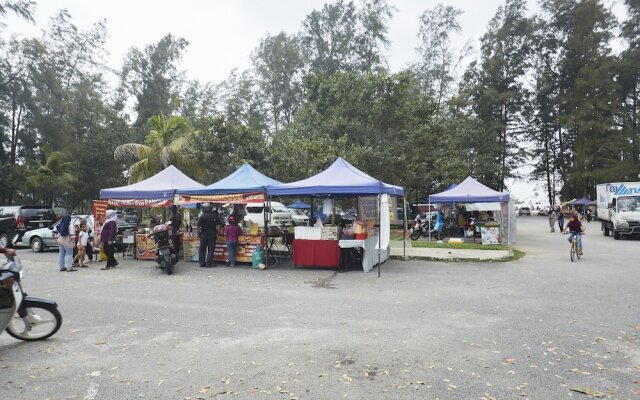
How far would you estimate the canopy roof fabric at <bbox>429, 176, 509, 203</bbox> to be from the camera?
18312mm

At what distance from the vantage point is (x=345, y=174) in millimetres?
12375

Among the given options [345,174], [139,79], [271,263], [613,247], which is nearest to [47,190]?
[139,79]

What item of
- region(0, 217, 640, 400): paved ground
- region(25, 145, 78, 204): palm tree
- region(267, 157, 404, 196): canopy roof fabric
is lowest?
region(0, 217, 640, 400): paved ground

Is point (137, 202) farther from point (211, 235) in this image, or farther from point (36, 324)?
point (36, 324)

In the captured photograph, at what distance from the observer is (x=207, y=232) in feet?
40.9

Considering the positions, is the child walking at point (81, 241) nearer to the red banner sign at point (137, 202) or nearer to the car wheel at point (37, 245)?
the red banner sign at point (137, 202)

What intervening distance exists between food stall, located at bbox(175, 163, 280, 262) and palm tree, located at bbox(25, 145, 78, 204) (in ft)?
69.0

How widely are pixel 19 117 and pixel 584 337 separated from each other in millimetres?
39225

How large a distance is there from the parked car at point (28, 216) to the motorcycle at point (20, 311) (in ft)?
50.1

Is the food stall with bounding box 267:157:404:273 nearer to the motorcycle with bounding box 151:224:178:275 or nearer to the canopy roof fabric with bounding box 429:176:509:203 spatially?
the motorcycle with bounding box 151:224:178:275

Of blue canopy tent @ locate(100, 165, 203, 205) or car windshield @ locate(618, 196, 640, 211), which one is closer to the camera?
blue canopy tent @ locate(100, 165, 203, 205)

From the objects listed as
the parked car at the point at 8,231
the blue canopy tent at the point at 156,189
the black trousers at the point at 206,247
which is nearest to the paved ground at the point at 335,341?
the black trousers at the point at 206,247

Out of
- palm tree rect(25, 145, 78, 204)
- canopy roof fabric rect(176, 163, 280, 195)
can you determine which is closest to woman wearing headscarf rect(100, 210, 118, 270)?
canopy roof fabric rect(176, 163, 280, 195)

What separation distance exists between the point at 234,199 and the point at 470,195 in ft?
36.0
